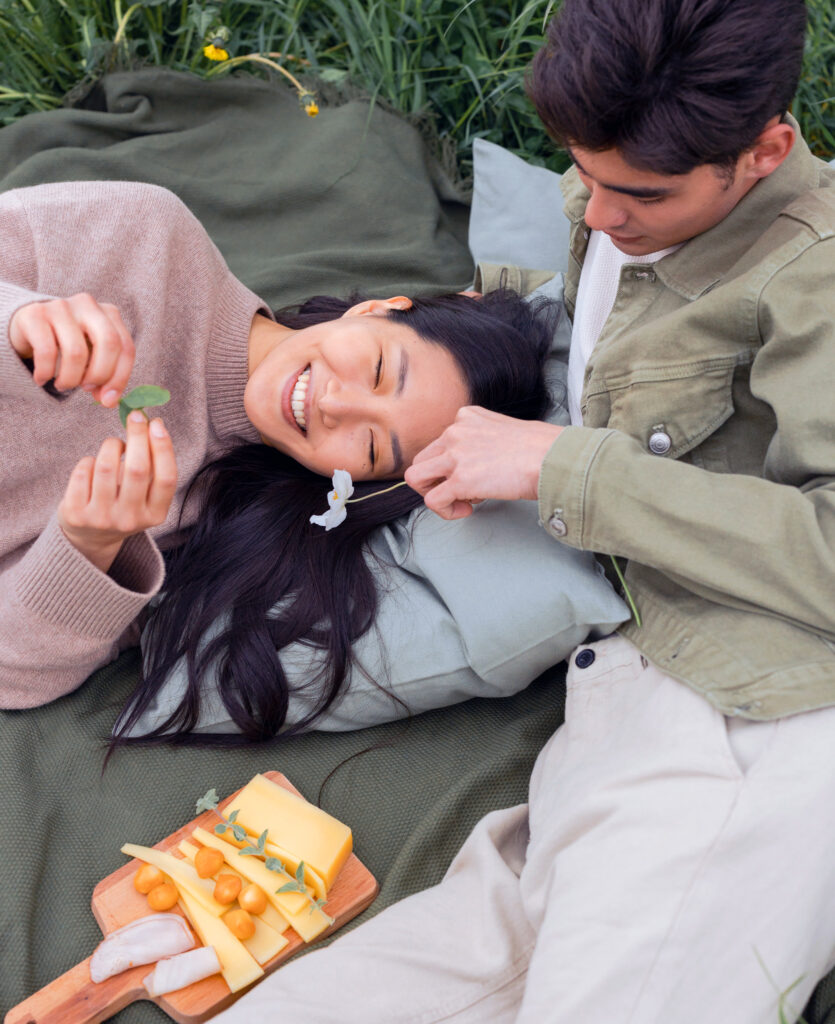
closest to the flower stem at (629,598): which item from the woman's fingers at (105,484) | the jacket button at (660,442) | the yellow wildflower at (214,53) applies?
the jacket button at (660,442)

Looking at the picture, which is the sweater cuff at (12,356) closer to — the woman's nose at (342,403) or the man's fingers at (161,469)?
the man's fingers at (161,469)

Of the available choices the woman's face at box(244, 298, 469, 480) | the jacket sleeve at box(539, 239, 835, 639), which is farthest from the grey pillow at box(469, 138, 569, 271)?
the jacket sleeve at box(539, 239, 835, 639)

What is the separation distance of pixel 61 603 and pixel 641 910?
118 cm

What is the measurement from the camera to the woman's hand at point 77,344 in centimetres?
148

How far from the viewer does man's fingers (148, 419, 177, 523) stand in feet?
4.91

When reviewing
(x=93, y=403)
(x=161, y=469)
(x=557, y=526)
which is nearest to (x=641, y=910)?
(x=557, y=526)

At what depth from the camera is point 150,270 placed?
2.02m

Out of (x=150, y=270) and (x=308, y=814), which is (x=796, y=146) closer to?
(x=150, y=270)

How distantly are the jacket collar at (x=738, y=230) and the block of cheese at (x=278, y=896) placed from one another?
1.40m

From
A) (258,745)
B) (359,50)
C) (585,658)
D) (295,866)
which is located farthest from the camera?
(359,50)

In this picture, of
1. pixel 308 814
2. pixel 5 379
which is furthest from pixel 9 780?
pixel 5 379

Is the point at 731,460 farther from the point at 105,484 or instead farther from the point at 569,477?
the point at 105,484

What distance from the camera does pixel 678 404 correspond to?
175 cm

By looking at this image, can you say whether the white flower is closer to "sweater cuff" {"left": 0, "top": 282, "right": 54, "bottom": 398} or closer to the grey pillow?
"sweater cuff" {"left": 0, "top": 282, "right": 54, "bottom": 398}
